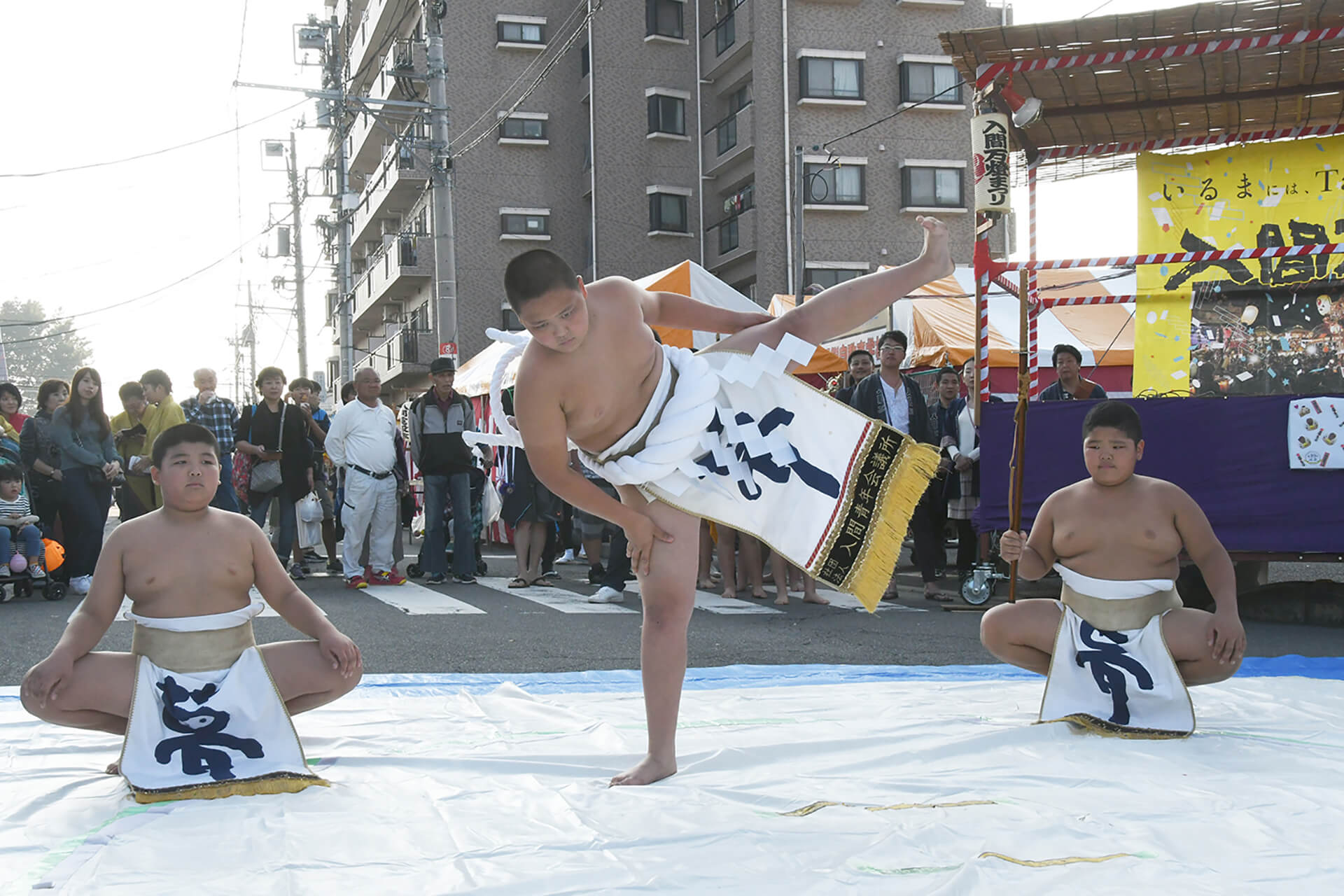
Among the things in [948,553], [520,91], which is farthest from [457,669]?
[520,91]

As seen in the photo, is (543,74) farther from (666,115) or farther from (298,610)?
(298,610)

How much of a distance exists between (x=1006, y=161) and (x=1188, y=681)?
3339 mm

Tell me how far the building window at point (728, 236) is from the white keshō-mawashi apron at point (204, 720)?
19271 mm

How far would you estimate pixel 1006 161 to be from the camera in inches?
219

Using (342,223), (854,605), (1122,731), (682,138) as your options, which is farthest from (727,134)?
(1122,731)

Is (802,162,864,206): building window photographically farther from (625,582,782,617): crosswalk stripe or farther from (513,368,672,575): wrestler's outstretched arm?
(513,368,672,575): wrestler's outstretched arm

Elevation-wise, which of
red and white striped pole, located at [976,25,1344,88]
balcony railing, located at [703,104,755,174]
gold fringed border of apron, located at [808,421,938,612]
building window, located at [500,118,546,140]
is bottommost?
gold fringed border of apron, located at [808,421,938,612]

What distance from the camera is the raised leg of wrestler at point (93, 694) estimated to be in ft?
7.93

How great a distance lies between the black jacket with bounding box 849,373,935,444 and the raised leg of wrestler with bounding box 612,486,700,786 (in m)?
3.58

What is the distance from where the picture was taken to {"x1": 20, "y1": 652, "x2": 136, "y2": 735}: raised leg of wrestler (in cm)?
242

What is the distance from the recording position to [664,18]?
73.8ft

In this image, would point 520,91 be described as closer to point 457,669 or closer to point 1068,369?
point 1068,369

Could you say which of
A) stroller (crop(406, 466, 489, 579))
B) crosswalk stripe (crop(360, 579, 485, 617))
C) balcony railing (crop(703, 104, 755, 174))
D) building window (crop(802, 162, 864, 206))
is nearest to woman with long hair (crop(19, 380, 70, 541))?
crosswalk stripe (crop(360, 579, 485, 617))

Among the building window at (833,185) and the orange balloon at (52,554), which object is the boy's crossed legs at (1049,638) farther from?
the building window at (833,185)
